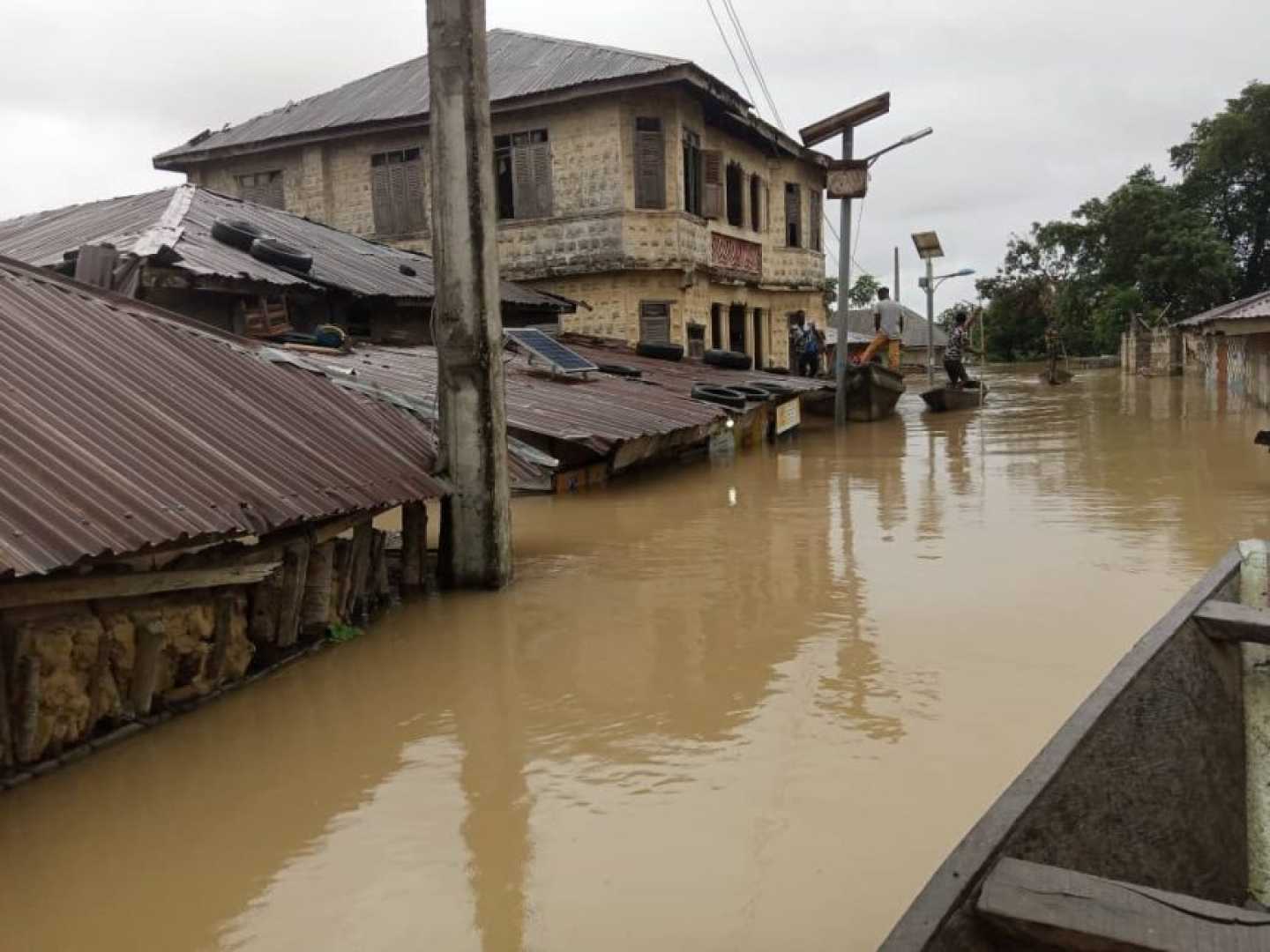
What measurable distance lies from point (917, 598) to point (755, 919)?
520cm

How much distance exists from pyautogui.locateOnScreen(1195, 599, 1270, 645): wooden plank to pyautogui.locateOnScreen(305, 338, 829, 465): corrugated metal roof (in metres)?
7.39

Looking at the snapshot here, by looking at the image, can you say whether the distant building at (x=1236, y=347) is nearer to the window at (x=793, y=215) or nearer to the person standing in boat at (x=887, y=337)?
the person standing in boat at (x=887, y=337)

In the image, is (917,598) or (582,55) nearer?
(917,598)

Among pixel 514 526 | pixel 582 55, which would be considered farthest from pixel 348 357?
pixel 582 55

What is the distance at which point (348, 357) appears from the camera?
41.2 ft

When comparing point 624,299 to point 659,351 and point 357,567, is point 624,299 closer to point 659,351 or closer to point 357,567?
point 659,351

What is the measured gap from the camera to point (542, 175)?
2289 centimetres

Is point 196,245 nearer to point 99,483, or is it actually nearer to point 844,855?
point 99,483

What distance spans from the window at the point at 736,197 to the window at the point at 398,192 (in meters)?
7.42

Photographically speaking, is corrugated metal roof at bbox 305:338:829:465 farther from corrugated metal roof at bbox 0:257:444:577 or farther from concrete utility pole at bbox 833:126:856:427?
concrete utility pole at bbox 833:126:856:427

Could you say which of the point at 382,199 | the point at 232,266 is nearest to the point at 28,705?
the point at 232,266

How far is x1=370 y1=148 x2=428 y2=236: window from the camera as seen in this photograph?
2384 cm

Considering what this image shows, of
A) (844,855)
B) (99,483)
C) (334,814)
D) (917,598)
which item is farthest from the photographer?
(917,598)

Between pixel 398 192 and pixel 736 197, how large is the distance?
8181 mm
